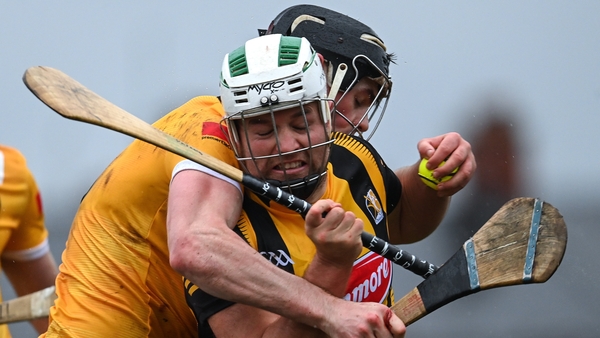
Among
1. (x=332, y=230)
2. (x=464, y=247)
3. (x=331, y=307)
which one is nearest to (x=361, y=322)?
(x=331, y=307)

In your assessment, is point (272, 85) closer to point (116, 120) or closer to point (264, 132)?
point (264, 132)

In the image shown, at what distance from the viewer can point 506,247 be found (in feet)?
10.7

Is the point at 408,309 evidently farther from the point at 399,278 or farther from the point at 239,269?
the point at 399,278

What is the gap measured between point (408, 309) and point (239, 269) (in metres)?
0.58

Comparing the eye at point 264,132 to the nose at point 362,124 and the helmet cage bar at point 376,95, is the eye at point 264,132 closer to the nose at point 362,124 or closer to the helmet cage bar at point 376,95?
the helmet cage bar at point 376,95

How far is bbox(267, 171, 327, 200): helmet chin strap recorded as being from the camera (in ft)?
10.7

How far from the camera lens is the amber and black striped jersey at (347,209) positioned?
3.21 metres

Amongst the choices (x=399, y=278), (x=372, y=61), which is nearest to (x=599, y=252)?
(x=399, y=278)

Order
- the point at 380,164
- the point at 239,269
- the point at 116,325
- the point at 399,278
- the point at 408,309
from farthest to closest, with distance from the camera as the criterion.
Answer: the point at 399,278 < the point at 380,164 < the point at 116,325 < the point at 408,309 < the point at 239,269

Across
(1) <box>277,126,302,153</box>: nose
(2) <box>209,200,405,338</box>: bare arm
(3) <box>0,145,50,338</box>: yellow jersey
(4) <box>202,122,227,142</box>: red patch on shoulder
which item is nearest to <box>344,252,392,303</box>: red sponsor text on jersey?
(2) <box>209,200,405,338</box>: bare arm

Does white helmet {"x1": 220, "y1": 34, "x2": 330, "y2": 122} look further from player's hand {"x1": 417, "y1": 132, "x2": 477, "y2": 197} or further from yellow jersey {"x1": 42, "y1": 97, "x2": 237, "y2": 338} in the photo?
player's hand {"x1": 417, "y1": 132, "x2": 477, "y2": 197}

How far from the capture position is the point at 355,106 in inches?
161

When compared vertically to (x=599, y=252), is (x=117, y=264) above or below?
above

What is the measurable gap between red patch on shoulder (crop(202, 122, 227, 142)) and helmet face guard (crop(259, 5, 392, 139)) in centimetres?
67
